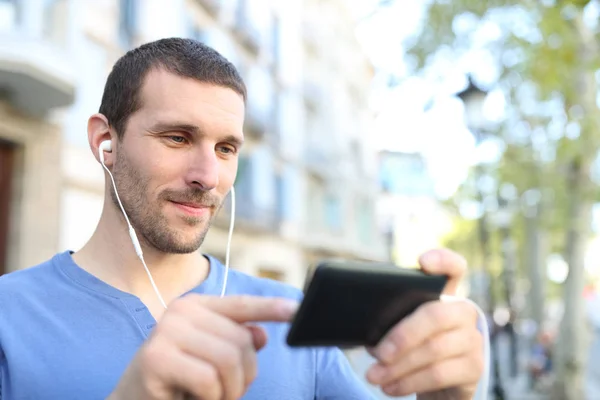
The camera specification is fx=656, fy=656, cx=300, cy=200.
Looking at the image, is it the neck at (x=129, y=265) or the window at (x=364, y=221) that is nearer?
the neck at (x=129, y=265)

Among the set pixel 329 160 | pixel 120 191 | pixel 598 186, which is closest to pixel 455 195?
pixel 329 160

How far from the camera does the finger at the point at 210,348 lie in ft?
3.43

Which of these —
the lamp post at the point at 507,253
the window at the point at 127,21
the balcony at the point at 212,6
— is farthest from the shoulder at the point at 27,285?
the lamp post at the point at 507,253

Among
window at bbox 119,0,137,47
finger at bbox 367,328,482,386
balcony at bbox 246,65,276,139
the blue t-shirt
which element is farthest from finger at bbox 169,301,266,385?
balcony at bbox 246,65,276,139

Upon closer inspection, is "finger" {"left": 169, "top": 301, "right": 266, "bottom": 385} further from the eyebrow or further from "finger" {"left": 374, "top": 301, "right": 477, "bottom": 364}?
the eyebrow

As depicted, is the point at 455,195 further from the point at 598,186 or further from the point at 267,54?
the point at 598,186

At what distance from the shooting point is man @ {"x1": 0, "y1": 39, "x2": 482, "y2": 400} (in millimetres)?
1499

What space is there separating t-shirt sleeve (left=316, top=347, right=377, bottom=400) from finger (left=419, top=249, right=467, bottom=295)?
71cm

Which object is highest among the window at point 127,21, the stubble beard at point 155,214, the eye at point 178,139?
the window at point 127,21

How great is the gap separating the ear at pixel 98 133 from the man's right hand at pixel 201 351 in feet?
2.98

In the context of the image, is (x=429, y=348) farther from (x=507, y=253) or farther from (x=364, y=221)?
(x=364, y=221)

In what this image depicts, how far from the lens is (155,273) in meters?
1.82

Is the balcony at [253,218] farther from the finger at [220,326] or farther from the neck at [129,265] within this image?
the finger at [220,326]

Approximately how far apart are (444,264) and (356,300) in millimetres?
200
